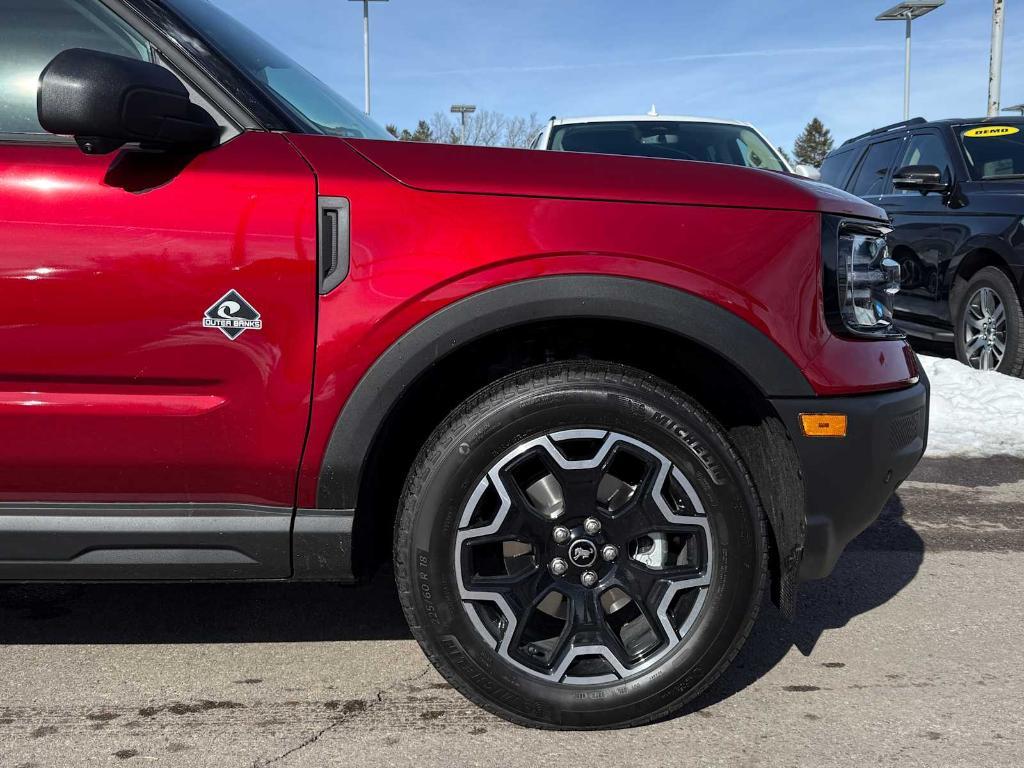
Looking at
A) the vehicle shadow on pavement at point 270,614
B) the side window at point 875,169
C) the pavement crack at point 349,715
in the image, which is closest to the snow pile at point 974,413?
the vehicle shadow on pavement at point 270,614

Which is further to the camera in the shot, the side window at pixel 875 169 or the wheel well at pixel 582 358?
the side window at pixel 875 169

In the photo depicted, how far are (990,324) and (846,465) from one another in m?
4.91

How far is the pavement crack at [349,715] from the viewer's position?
2.00m

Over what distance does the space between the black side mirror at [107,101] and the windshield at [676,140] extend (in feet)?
13.3

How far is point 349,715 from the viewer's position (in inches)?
86.8

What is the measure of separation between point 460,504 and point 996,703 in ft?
4.84

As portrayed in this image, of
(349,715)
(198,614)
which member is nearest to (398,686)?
(349,715)

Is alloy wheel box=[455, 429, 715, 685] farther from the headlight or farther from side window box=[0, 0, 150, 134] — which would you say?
side window box=[0, 0, 150, 134]

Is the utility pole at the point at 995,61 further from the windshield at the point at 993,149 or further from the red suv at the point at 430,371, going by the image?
the red suv at the point at 430,371

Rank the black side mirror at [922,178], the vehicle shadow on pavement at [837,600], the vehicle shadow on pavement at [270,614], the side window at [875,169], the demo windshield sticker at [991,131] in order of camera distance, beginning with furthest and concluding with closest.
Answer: the side window at [875,169]
the demo windshield sticker at [991,131]
the black side mirror at [922,178]
the vehicle shadow on pavement at [270,614]
the vehicle shadow on pavement at [837,600]

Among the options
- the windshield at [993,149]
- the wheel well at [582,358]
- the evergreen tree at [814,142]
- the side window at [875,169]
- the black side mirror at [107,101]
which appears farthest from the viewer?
the evergreen tree at [814,142]

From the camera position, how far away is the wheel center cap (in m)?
2.09

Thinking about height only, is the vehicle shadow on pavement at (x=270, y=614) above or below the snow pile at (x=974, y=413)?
below

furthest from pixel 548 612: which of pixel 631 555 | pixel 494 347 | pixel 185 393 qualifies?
pixel 185 393
